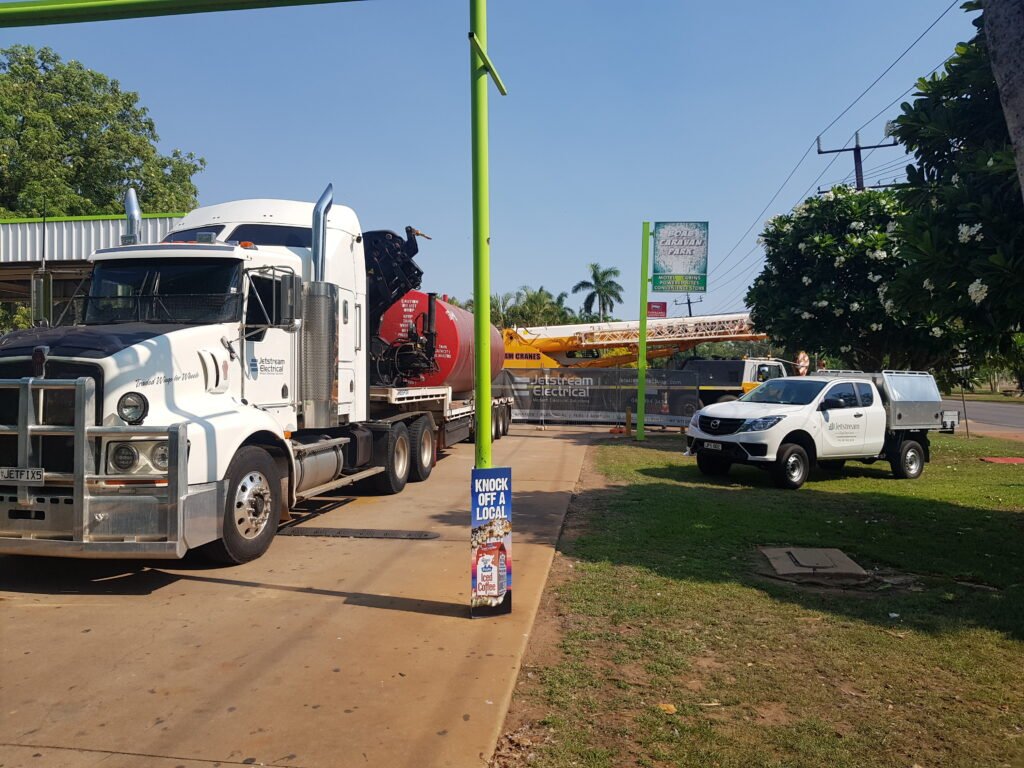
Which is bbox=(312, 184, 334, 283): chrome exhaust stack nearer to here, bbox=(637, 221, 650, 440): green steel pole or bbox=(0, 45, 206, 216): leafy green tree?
bbox=(637, 221, 650, 440): green steel pole

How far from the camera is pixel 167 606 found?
590cm

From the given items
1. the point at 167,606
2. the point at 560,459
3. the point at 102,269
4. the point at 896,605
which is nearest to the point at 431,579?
the point at 167,606

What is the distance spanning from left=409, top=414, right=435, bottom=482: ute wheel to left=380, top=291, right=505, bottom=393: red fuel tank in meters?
1.07

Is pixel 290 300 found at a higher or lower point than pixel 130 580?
higher

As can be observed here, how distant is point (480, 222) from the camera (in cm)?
577

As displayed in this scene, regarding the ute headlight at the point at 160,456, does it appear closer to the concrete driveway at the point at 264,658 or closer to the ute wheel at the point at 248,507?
the ute wheel at the point at 248,507

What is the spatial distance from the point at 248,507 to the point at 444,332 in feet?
25.1

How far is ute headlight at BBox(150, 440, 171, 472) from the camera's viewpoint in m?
5.95

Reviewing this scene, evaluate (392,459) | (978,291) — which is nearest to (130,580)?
(392,459)

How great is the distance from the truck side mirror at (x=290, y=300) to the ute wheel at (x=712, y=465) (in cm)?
803

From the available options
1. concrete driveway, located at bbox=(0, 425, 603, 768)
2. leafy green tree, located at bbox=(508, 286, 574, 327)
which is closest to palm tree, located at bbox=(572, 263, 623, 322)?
leafy green tree, located at bbox=(508, 286, 574, 327)

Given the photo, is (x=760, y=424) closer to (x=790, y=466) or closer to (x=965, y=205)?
(x=790, y=466)

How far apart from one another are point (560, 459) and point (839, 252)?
26.8ft

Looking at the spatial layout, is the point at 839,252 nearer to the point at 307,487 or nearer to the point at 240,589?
the point at 307,487
